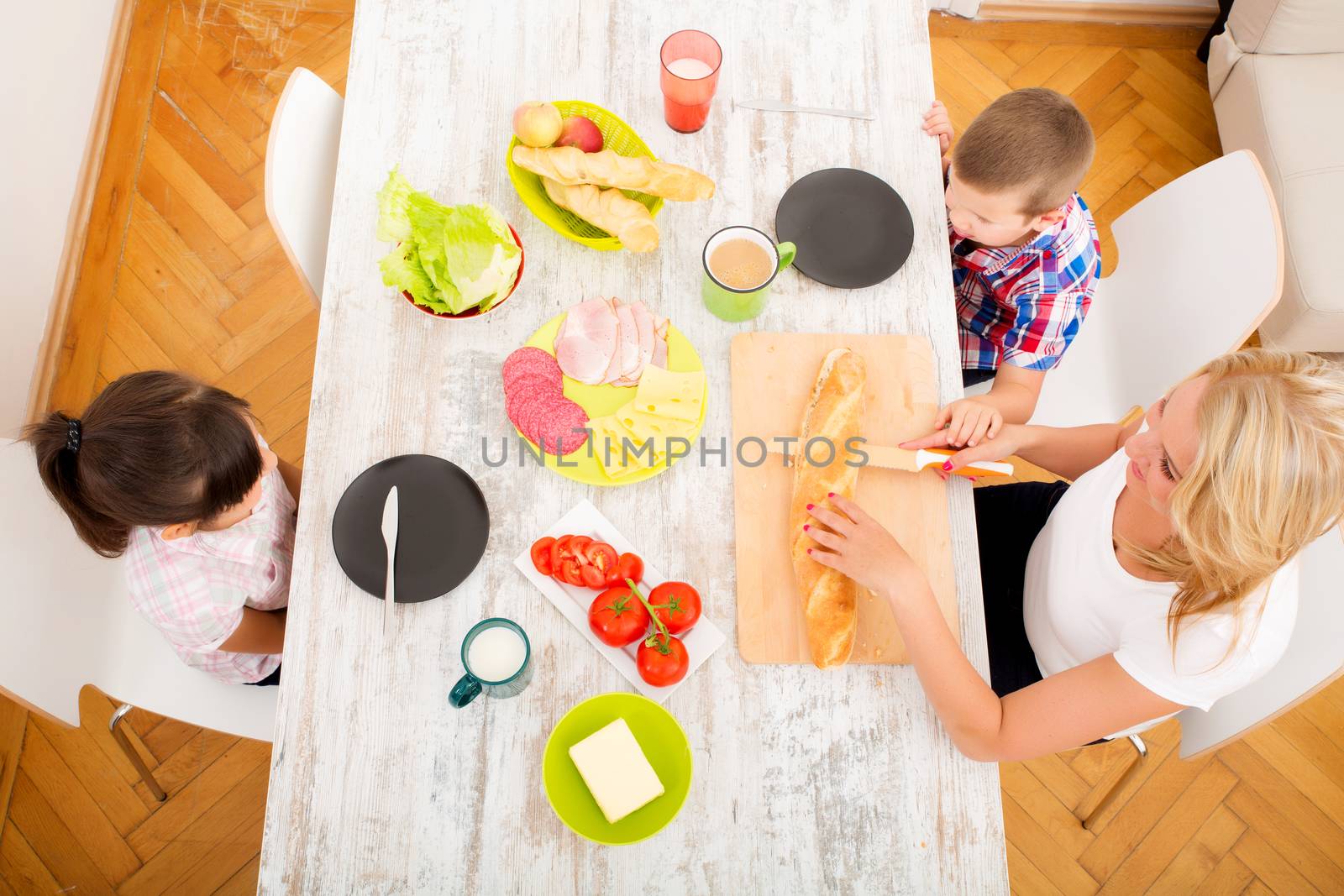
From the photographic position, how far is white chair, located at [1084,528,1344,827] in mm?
1185

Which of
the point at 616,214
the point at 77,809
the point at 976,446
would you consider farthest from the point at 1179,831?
the point at 77,809

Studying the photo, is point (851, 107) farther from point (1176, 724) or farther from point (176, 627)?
point (1176, 724)

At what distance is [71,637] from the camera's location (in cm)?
131

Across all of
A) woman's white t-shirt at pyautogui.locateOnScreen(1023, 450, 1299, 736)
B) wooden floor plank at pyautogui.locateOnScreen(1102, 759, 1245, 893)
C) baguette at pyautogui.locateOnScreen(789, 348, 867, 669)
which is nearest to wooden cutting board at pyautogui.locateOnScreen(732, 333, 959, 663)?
baguette at pyautogui.locateOnScreen(789, 348, 867, 669)

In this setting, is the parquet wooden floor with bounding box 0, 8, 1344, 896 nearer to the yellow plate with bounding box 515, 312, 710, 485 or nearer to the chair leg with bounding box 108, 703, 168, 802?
the chair leg with bounding box 108, 703, 168, 802

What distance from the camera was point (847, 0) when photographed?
1.56m

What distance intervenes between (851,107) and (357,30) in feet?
2.96

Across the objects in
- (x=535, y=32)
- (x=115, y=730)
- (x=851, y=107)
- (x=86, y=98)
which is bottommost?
(x=115, y=730)

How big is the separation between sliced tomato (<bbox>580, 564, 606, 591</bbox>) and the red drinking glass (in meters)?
0.79

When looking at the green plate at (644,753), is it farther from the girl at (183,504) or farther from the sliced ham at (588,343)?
the girl at (183,504)

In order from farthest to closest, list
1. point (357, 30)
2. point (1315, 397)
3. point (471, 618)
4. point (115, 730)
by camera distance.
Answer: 1. point (115, 730)
2. point (357, 30)
3. point (471, 618)
4. point (1315, 397)

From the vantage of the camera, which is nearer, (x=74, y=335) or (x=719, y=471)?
(x=719, y=471)

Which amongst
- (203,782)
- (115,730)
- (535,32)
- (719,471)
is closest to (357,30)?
(535,32)

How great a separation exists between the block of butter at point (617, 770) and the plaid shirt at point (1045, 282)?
1.00 meters
